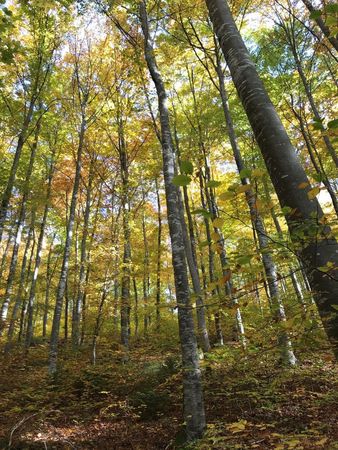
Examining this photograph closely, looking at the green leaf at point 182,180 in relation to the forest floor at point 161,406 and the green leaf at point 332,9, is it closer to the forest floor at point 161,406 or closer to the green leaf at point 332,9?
the green leaf at point 332,9

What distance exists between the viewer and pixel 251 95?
2.52 metres

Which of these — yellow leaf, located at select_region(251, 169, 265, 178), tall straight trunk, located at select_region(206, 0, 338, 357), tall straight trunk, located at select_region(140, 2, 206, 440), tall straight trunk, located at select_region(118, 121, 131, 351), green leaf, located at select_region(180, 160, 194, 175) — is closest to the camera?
green leaf, located at select_region(180, 160, 194, 175)

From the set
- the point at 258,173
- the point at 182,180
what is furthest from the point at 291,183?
the point at 182,180

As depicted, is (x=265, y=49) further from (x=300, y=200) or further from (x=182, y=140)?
(x=300, y=200)

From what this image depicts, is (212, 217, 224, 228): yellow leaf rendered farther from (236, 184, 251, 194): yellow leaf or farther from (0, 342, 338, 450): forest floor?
(0, 342, 338, 450): forest floor

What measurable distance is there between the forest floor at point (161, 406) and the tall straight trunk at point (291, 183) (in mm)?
1951

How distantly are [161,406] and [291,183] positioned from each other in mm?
6386

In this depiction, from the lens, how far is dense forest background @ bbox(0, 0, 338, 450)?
6.55 ft

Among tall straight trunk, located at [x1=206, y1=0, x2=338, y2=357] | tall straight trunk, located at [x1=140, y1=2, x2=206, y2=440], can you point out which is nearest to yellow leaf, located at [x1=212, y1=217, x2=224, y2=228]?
tall straight trunk, located at [x1=206, y1=0, x2=338, y2=357]

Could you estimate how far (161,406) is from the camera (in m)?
6.75

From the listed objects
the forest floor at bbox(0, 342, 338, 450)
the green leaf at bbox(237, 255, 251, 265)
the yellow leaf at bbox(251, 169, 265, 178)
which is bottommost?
the forest floor at bbox(0, 342, 338, 450)

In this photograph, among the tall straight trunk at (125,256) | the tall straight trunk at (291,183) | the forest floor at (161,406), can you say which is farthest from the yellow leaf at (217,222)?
the tall straight trunk at (125,256)

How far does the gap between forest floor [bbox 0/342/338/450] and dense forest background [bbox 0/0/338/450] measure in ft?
0.16

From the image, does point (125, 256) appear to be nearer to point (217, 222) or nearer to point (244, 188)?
point (217, 222)
